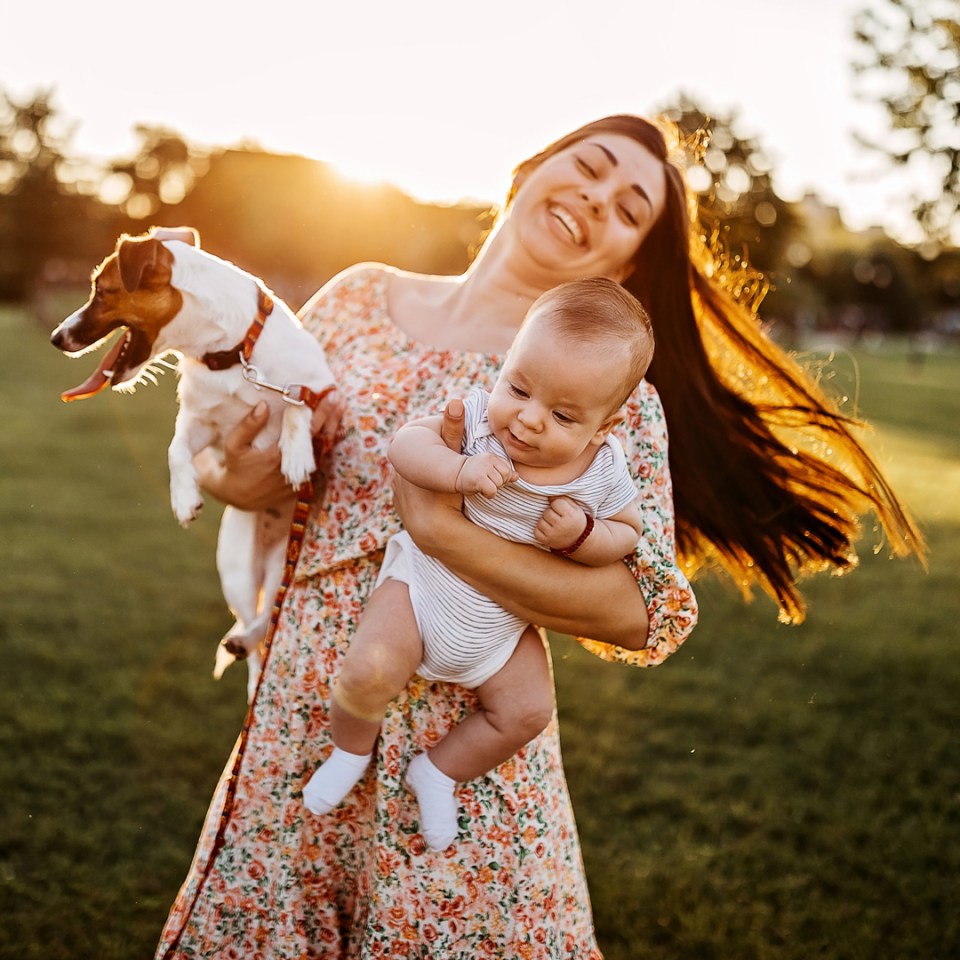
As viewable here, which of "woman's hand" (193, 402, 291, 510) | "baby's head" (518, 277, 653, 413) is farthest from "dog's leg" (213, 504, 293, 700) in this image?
"baby's head" (518, 277, 653, 413)

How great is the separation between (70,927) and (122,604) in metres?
3.40

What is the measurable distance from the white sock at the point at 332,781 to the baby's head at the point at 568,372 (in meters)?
0.70

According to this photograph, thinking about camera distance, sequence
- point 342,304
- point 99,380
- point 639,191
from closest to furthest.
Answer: point 99,380, point 639,191, point 342,304

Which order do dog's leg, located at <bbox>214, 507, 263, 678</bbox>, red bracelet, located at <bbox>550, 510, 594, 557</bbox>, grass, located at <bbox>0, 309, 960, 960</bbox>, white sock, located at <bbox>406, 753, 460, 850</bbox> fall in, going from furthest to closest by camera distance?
1. grass, located at <bbox>0, 309, 960, 960</bbox>
2. dog's leg, located at <bbox>214, 507, 263, 678</bbox>
3. white sock, located at <bbox>406, 753, 460, 850</bbox>
4. red bracelet, located at <bbox>550, 510, 594, 557</bbox>

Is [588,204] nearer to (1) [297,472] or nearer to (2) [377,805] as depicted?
(1) [297,472]

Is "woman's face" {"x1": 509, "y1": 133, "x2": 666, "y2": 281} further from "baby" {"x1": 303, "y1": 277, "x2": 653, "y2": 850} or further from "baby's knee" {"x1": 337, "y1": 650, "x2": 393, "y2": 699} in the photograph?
"baby's knee" {"x1": 337, "y1": 650, "x2": 393, "y2": 699}

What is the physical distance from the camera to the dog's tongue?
6.74 feet

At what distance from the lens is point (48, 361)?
21.7 metres

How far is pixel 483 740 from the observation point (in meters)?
1.94

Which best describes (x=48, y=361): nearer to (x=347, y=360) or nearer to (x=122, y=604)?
(x=122, y=604)

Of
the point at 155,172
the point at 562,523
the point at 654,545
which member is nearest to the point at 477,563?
the point at 562,523

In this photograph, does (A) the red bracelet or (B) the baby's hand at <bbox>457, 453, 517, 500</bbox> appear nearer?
(B) the baby's hand at <bbox>457, 453, 517, 500</bbox>

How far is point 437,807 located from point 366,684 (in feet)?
0.97

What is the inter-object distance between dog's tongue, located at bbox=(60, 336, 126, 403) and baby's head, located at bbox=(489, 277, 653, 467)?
861 mm
